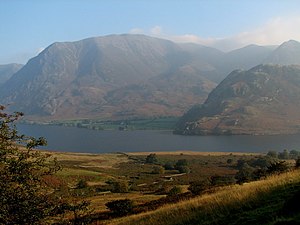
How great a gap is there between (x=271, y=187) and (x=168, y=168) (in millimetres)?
118793

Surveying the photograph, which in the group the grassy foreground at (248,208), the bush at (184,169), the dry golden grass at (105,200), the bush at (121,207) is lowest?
the bush at (184,169)

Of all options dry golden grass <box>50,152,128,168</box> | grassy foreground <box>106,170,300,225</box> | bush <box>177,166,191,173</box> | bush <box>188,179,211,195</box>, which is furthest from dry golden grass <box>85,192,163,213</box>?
dry golden grass <box>50,152,128,168</box>

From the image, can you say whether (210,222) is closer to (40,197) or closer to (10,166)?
(40,197)

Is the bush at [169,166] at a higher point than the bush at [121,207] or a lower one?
lower

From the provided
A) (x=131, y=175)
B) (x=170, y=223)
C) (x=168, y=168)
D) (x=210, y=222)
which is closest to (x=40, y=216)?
(x=170, y=223)

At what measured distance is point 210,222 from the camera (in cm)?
1459

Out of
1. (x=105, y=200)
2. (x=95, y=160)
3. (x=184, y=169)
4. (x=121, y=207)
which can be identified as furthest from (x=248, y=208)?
(x=95, y=160)

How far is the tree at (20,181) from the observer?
1609cm

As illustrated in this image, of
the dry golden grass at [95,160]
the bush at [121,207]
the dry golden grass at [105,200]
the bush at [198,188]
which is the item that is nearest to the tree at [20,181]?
the bush at [198,188]

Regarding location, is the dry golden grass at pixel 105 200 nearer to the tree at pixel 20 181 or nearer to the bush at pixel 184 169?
the tree at pixel 20 181

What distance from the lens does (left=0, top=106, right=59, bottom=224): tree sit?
52.8 ft

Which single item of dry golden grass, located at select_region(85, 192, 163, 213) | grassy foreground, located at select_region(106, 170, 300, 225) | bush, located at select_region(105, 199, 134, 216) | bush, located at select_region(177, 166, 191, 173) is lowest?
bush, located at select_region(177, 166, 191, 173)


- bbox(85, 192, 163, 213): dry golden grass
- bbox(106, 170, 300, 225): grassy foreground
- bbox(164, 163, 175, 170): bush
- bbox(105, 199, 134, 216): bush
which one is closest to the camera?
bbox(106, 170, 300, 225): grassy foreground

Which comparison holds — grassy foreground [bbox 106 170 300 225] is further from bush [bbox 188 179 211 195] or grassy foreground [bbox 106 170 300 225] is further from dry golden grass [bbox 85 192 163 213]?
dry golden grass [bbox 85 192 163 213]
